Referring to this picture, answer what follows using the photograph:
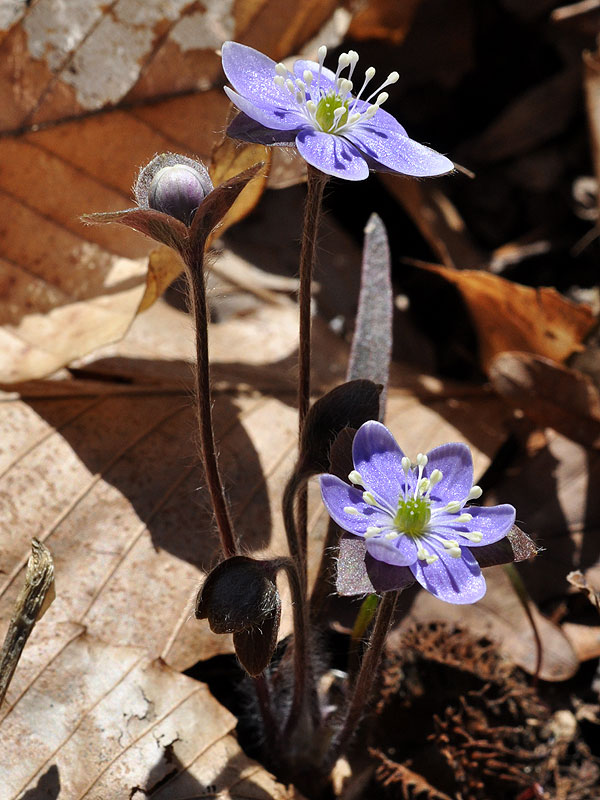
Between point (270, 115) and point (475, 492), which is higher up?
point (270, 115)

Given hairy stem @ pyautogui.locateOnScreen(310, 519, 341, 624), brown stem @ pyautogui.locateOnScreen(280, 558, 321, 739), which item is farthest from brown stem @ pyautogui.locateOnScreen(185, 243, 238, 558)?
hairy stem @ pyautogui.locateOnScreen(310, 519, 341, 624)

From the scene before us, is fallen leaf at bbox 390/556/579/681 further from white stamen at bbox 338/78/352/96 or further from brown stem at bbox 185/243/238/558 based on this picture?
white stamen at bbox 338/78/352/96

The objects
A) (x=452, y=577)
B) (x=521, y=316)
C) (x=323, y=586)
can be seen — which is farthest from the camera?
(x=521, y=316)

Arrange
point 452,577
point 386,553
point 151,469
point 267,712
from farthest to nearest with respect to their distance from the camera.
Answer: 1. point 151,469
2. point 267,712
3. point 452,577
4. point 386,553

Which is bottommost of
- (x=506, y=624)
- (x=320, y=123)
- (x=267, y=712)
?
(x=267, y=712)

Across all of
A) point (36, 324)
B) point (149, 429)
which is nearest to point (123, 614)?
point (149, 429)

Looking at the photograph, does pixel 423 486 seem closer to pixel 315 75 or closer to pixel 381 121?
pixel 381 121

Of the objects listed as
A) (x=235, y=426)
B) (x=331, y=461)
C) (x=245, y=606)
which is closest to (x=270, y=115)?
(x=331, y=461)

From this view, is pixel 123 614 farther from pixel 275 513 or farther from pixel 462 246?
pixel 462 246
